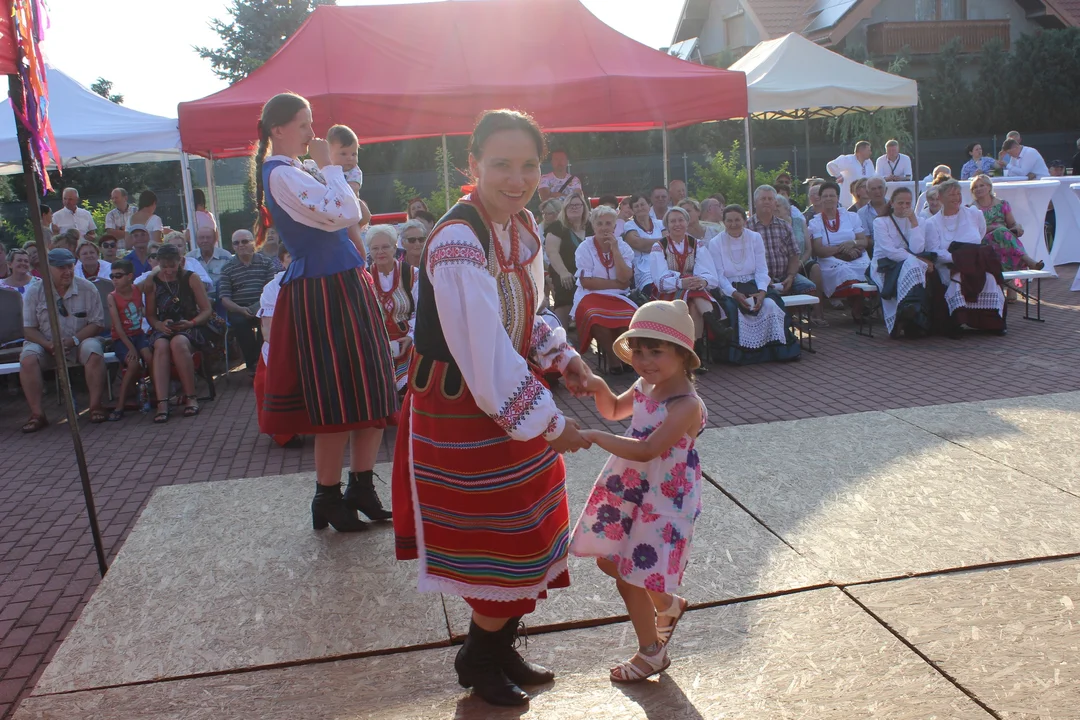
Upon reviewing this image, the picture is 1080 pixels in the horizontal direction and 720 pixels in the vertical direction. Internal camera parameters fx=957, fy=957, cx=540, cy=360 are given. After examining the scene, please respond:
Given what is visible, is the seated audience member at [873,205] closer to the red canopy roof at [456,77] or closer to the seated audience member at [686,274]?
the red canopy roof at [456,77]

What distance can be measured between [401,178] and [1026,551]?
882 inches

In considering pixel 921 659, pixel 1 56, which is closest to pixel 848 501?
pixel 921 659

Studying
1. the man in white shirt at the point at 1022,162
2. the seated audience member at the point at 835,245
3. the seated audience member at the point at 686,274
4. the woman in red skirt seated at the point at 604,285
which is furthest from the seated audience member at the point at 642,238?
the man in white shirt at the point at 1022,162

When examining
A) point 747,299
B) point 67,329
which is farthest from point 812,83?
point 67,329

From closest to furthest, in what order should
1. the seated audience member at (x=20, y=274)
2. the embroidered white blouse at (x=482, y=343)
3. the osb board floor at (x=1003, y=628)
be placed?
the embroidered white blouse at (x=482, y=343), the osb board floor at (x=1003, y=628), the seated audience member at (x=20, y=274)

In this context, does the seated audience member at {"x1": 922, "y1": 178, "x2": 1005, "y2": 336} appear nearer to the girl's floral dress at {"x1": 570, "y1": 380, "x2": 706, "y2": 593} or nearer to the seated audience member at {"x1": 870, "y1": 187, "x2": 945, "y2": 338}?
the seated audience member at {"x1": 870, "y1": 187, "x2": 945, "y2": 338}

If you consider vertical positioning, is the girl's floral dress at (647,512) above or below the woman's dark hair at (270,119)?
below

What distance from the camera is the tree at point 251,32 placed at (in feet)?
110

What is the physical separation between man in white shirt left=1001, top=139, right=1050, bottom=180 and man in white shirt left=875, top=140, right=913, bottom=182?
4.63 ft

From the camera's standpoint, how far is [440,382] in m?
2.52

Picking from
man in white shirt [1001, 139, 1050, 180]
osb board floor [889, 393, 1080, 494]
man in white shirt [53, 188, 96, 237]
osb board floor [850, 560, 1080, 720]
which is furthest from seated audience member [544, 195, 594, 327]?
man in white shirt [1001, 139, 1050, 180]

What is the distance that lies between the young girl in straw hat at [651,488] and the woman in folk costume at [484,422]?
190 millimetres

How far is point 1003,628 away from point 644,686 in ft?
3.82

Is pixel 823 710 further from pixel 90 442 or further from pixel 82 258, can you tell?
pixel 82 258
